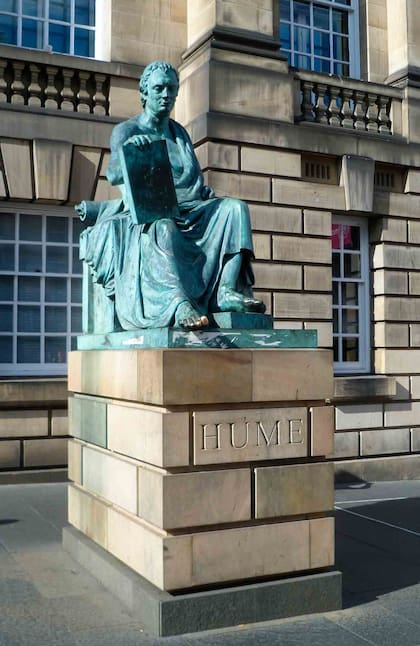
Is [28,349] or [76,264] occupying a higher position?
[76,264]

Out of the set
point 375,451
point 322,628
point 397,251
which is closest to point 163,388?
point 322,628

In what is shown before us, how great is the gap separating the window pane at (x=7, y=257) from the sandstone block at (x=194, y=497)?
7005 millimetres

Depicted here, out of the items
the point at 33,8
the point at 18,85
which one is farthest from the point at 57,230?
the point at 33,8

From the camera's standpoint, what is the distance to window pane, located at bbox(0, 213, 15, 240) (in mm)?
11203

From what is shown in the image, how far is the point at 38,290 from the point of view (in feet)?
37.6

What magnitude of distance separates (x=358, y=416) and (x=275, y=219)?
3.38m

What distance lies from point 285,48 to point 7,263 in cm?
650

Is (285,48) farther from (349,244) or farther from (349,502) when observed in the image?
(349,502)

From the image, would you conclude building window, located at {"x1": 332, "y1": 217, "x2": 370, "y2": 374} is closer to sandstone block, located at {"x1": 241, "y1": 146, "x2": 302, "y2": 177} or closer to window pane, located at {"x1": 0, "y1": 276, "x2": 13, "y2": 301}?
sandstone block, located at {"x1": 241, "y1": 146, "x2": 302, "y2": 177}

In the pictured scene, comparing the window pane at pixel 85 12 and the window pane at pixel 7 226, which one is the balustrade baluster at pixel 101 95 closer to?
the window pane at pixel 85 12

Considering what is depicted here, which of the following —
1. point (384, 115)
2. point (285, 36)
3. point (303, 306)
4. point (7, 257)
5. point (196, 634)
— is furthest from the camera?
point (285, 36)

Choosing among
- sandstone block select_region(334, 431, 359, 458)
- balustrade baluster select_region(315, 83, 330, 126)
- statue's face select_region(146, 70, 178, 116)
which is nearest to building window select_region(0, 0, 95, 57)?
balustrade baluster select_region(315, 83, 330, 126)

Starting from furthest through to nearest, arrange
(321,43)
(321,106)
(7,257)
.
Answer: (321,43) → (321,106) → (7,257)

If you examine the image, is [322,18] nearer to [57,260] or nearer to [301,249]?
[301,249]
